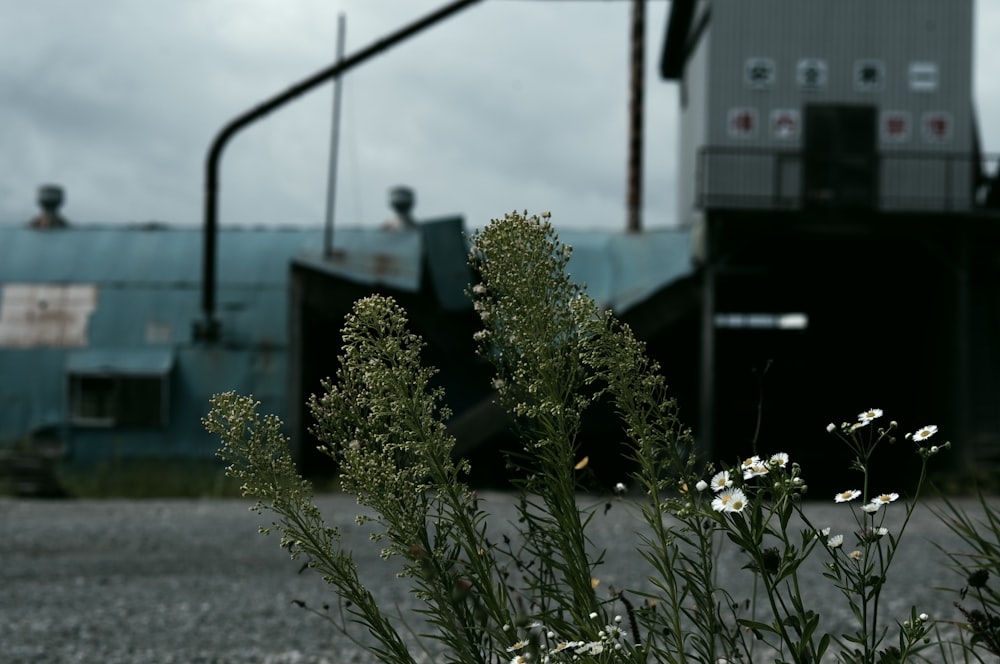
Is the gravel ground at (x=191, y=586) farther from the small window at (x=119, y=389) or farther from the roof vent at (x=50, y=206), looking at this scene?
the roof vent at (x=50, y=206)

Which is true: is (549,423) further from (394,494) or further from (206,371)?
(206,371)

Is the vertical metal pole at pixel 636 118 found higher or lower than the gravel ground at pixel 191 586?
higher

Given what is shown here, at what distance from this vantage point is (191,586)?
833cm

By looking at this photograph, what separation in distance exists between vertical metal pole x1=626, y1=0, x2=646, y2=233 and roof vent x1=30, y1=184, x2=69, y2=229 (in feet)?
39.7

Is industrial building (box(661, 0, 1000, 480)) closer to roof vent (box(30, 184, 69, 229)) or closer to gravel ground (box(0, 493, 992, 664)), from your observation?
gravel ground (box(0, 493, 992, 664))

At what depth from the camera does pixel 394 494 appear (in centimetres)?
253

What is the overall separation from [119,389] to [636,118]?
12.4m

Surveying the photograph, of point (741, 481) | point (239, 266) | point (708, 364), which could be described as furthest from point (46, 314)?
point (741, 481)

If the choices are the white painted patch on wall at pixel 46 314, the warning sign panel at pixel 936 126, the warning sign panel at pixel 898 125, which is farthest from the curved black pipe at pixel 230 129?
the warning sign panel at pixel 936 126

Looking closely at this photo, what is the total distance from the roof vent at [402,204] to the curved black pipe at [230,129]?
9.47ft

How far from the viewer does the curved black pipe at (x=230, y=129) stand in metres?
21.3

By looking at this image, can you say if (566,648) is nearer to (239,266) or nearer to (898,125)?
(898,125)

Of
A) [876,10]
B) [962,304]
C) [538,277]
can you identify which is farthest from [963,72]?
[538,277]

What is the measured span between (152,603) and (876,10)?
58.1ft
